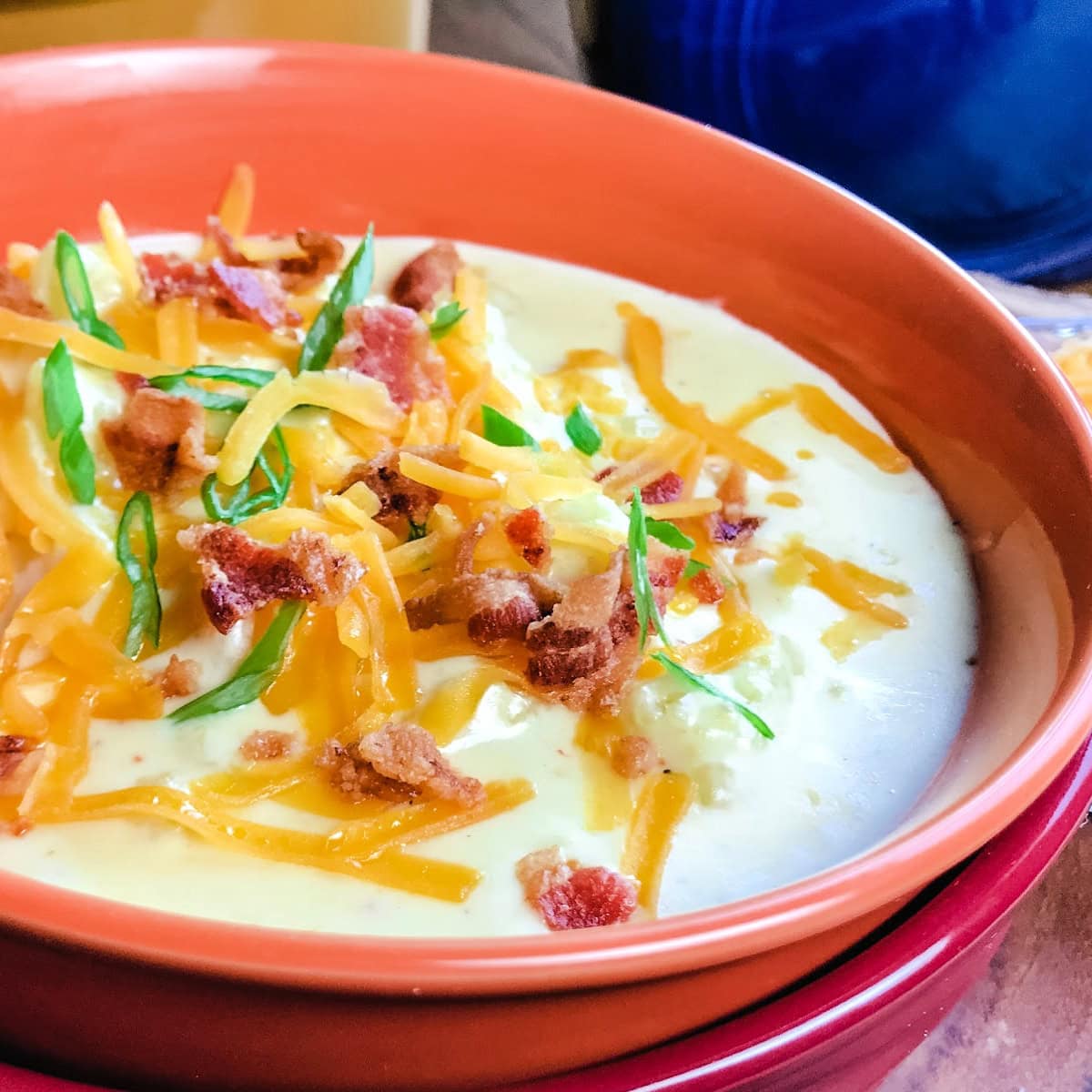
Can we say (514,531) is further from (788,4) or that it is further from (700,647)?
(788,4)

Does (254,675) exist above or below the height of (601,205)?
below

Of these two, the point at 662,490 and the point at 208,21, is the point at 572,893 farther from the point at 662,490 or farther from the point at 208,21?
the point at 208,21

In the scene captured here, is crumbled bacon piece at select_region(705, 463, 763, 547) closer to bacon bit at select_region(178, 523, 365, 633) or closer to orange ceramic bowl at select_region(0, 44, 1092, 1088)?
orange ceramic bowl at select_region(0, 44, 1092, 1088)

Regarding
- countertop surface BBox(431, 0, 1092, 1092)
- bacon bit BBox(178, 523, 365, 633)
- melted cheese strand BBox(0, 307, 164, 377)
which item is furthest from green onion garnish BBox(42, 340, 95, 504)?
countertop surface BBox(431, 0, 1092, 1092)

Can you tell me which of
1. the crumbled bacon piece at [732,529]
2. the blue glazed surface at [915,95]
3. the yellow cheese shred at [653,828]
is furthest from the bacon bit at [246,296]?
the blue glazed surface at [915,95]

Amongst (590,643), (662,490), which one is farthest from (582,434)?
(590,643)

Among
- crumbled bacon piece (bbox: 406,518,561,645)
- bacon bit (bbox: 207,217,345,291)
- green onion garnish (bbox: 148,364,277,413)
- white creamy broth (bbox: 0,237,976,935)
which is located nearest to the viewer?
white creamy broth (bbox: 0,237,976,935)
